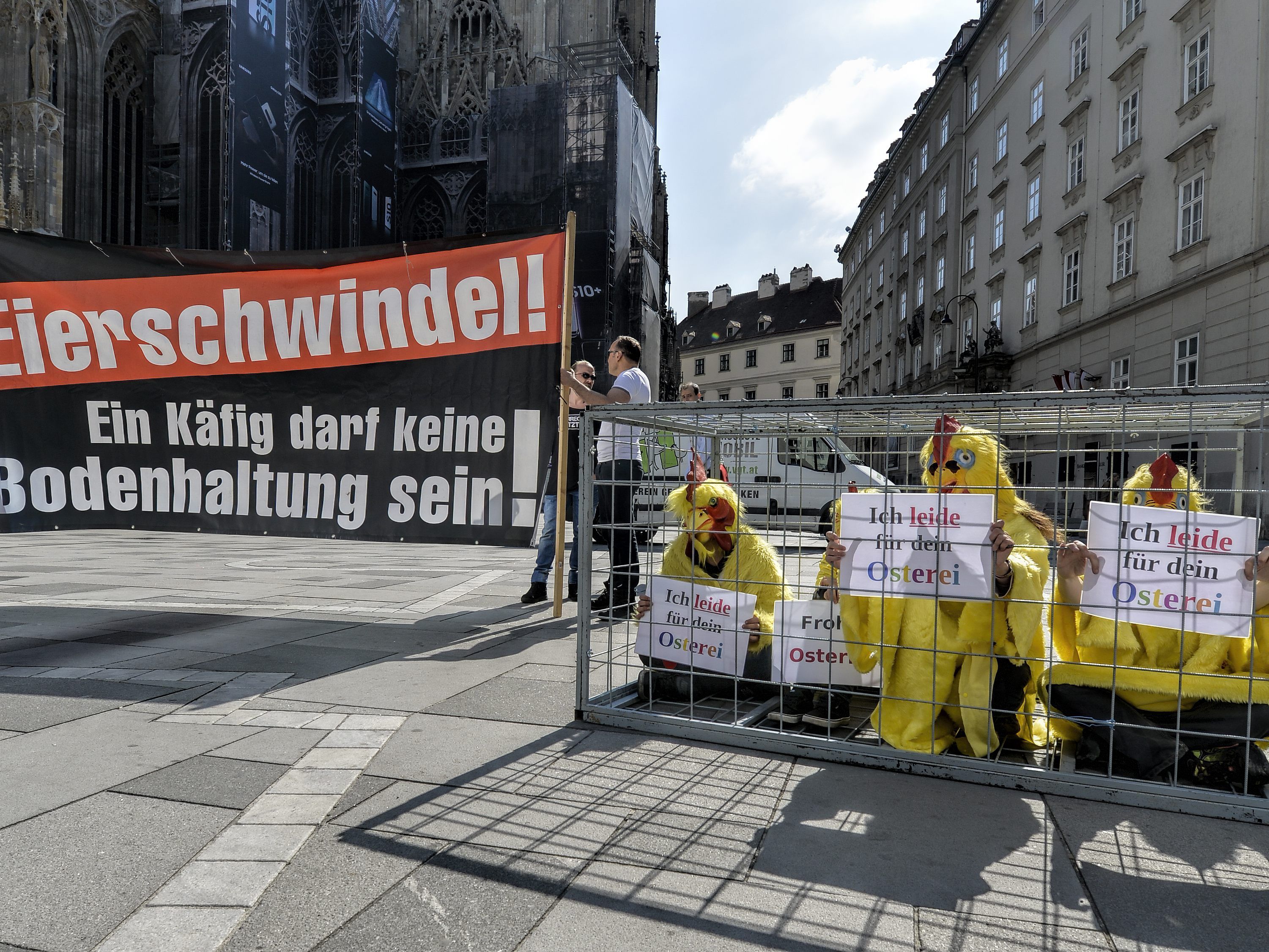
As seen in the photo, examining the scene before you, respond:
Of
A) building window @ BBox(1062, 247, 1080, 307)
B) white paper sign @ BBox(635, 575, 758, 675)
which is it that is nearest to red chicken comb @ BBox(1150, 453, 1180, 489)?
white paper sign @ BBox(635, 575, 758, 675)

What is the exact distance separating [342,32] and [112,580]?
2590 centimetres

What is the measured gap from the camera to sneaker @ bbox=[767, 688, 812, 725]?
3490 millimetres

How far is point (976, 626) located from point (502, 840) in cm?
171

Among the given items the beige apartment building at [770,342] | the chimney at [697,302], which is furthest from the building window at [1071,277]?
the chimney at [697,302]

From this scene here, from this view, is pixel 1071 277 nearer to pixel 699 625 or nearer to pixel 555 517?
pixel 555 517

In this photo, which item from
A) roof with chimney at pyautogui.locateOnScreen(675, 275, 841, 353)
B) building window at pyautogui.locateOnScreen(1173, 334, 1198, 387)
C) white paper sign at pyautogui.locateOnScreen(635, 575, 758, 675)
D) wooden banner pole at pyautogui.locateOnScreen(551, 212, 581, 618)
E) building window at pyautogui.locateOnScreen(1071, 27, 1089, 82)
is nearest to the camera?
white paper sign at pyautogui.locateOnScreen(635, 575, 758, 675)

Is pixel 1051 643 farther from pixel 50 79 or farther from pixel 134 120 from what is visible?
pixel 134 120

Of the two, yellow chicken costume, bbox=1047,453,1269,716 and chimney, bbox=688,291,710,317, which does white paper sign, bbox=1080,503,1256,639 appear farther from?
chimney, bbox=688,291,710,317

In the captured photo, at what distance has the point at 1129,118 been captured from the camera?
843 inches

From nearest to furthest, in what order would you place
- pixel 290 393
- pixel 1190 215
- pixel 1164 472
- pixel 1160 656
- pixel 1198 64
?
pixel 1160 656 → pixel 1164 472 → pixel 290 393 → pixel 1198 64 → pixel 1190 215

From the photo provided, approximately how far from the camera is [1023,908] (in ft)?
6.72

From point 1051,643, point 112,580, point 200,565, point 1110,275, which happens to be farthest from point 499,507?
point 1110,275

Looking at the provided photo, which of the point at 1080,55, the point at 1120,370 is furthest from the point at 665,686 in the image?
the point at 1080,55

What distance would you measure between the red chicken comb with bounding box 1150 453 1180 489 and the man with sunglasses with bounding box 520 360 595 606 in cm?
356
